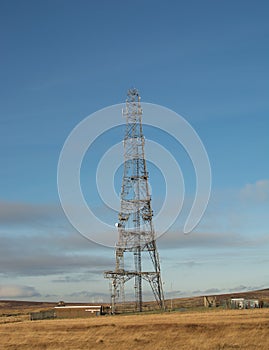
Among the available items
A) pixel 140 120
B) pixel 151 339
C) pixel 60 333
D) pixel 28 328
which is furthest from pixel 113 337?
pixel 140 120

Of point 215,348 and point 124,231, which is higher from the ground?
point 124,231

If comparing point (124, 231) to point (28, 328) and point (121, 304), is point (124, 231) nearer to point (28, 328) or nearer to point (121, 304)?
point (121, 304)

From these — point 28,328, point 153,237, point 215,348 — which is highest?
point 153,237

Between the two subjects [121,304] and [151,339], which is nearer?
[151,339]

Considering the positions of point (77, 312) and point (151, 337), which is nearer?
point (151, 337)

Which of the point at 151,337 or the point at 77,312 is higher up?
the point at 77,312

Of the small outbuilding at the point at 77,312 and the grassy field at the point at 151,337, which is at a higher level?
the small outbuilding at the point at 77,312

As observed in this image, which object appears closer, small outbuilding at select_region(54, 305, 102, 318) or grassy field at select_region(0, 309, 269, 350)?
grassy field at select_region(0, 309, 269, 350)

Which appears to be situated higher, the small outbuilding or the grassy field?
the small outbuilding

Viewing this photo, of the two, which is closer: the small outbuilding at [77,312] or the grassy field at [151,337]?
the grassy field at [151,337]

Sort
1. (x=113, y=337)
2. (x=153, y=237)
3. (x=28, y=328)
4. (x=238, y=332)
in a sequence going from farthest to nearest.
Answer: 1. (x=153, y=237)
2. (x=28, y=328)
3. (x=113, y=337)
4. (x=238, y=332)

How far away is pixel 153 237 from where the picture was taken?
253 ft

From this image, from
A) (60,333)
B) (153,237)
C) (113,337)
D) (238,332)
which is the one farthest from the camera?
(153,237)

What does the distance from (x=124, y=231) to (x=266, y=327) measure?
36508 millimetres
